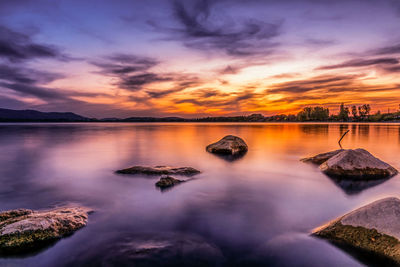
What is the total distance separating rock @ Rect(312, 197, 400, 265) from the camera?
12.0 ft

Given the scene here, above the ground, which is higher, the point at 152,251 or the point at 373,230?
the point at 373,230

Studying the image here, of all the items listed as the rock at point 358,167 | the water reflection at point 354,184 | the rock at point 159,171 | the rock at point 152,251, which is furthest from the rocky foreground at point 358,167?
the rock at point 152,251

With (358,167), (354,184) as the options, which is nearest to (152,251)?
(354,184)

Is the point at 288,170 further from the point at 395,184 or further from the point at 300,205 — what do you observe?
the point at 300,205

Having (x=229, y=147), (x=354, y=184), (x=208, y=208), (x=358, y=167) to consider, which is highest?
(x=229, y=147)

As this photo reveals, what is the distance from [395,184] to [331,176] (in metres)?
2.02

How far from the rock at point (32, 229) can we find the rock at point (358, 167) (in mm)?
9458

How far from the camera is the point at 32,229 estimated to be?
4.10m

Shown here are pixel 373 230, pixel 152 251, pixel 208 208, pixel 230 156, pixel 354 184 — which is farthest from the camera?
pixel 230 156

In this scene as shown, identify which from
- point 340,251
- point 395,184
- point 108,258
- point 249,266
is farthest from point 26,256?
point 395,184

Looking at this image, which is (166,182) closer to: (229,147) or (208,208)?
(208,208)

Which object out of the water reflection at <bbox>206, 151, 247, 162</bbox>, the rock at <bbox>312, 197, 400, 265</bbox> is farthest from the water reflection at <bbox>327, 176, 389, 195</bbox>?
the water reflection at <bbox>206, 151, 247, 162</bbox>

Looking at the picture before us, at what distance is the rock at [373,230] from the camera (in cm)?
365

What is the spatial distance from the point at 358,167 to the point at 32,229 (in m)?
10.6
